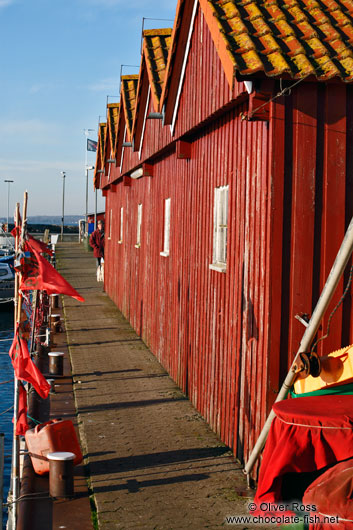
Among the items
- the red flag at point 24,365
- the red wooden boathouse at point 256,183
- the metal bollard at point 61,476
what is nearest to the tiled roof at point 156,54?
the red wooden boathouse at point 256,183

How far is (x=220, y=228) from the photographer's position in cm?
845

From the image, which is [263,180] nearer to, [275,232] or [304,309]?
[275,232]

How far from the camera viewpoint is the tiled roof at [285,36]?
6.07 m

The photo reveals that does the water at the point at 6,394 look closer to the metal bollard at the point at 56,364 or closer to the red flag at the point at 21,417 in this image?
the red flag at the point at 21,417

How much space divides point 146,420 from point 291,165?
411cm

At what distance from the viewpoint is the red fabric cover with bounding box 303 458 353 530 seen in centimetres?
423

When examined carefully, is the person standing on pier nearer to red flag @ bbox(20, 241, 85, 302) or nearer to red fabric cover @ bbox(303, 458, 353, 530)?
red flag @ bbox(20, 241, 85, 302)

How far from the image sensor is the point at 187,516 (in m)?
5.77

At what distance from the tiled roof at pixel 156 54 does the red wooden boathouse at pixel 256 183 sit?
1.84m

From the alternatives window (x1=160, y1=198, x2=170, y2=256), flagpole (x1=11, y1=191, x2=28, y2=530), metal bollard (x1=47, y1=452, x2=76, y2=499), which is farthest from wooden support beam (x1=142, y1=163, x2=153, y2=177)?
metal bollard (x1=47, y1=452, x2=76, y2=499)

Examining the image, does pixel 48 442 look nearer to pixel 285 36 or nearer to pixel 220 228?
pixel 220 228

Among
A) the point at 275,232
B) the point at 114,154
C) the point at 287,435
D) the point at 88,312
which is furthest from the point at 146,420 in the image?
the point at 114,154

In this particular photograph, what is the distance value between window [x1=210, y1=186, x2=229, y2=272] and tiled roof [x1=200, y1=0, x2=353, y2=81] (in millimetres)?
2024

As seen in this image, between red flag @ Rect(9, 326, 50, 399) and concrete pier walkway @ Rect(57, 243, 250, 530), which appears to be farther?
red flag @ Rect(9, 326, 50, 399)
